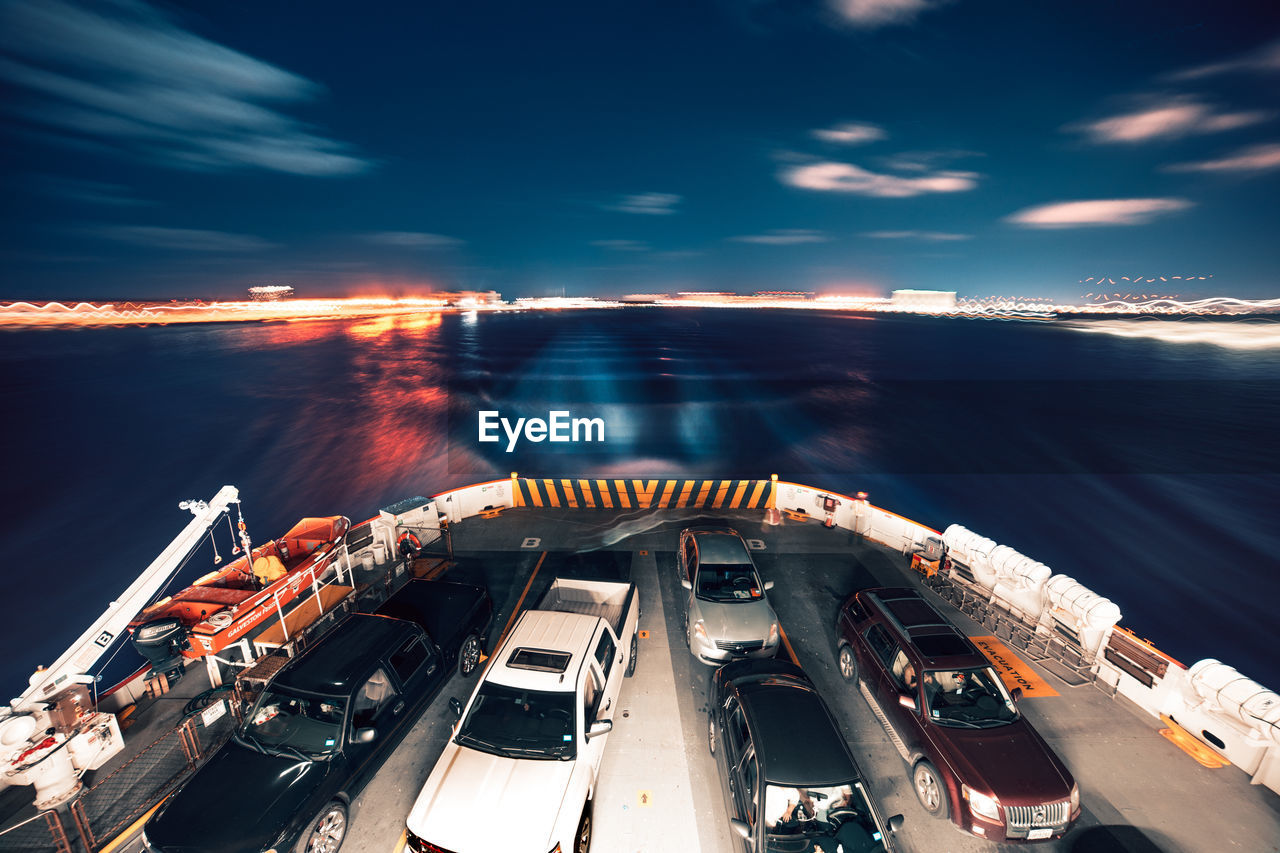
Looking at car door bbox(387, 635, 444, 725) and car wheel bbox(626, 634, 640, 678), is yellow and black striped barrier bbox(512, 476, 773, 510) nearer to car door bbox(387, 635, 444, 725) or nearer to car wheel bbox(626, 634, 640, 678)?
car wheel bbox(626, 634, 640, 678)

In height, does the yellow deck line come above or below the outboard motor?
below

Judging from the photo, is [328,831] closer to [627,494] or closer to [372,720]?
[372,720]

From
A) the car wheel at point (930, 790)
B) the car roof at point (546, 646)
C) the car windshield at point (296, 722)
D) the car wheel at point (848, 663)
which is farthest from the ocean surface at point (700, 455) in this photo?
the car roof at point (546, 646)

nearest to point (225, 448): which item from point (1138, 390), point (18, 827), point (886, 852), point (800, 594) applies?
point (18, 827)

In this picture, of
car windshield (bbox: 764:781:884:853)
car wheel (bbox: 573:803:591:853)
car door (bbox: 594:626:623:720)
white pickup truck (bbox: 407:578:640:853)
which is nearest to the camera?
white pickup truck (bbox: 407:578:640:853)

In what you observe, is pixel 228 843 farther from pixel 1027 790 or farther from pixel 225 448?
pixel 225 448

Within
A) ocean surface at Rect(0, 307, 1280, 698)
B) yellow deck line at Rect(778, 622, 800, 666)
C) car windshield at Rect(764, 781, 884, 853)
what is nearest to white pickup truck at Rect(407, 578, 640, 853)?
car windshield at Rect(764, 781, 884, 853)

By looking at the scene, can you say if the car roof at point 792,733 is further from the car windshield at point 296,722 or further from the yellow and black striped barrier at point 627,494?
the yellow and black striped barrier at point 627,494
